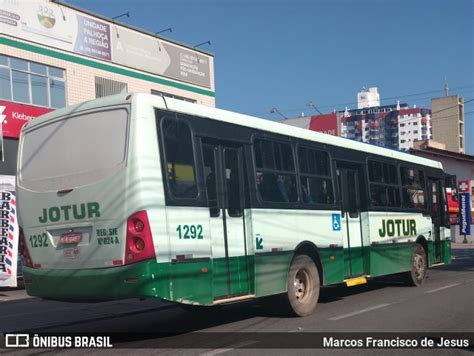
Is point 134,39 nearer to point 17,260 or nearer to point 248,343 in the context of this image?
point 17,260

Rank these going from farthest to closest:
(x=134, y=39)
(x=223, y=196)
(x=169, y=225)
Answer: (x=134, y=39) < (x=223, y=196) < (x=169, y=225)

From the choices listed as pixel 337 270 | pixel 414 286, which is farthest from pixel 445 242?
pixel 337 270

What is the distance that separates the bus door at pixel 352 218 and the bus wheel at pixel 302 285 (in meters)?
1.33

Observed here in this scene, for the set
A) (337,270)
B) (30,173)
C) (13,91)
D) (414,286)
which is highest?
(13,91)

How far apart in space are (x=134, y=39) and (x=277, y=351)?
22.9 m

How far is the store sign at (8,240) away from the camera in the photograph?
53.1 feet

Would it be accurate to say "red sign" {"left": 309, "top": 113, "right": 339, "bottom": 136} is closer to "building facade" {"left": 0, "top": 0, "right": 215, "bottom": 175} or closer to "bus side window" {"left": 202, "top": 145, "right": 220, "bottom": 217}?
"building facade" {"left": 0, "top": 0, "right": 215, "bottom": 175}

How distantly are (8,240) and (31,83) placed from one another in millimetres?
8808

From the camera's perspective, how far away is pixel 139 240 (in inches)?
263

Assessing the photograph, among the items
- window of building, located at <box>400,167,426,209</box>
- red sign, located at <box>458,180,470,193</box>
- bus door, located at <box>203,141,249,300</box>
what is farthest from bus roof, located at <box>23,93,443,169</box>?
red sign, located at <box>458,180,470,193</box>

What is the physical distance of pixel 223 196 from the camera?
791 centimetres

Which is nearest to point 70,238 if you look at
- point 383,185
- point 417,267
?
point 383,185

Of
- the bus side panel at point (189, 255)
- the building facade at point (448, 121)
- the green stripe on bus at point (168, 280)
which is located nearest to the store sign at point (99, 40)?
the green stripe on bus at point (168, 280)

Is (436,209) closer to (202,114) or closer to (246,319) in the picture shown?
(246,319)
